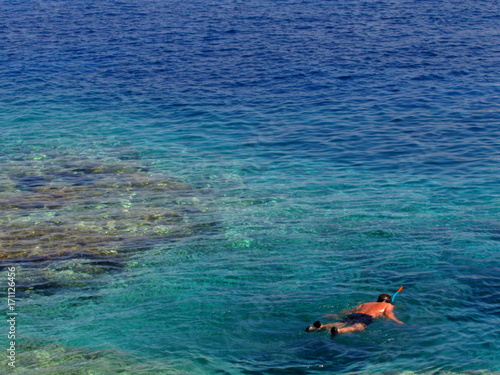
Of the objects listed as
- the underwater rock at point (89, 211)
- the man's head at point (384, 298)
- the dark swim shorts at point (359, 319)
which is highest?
the man's head at point (384, 298)

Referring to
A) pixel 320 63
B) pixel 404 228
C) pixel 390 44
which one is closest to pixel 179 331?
pixel 404 228

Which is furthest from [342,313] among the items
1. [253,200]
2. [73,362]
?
[253,200]

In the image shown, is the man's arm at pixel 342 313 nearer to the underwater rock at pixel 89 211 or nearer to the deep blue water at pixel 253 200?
the deep blue water at pixel 253 200

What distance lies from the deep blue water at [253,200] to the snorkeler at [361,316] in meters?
0.24

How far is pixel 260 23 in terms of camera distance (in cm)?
4684

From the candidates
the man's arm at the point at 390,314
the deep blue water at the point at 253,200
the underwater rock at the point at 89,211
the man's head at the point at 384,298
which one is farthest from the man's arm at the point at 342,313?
the underwater rock at the point at 89,211

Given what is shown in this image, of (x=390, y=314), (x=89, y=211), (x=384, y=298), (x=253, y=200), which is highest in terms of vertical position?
(x=384, y=298)

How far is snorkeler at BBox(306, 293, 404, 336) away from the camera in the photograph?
11420 millimetres

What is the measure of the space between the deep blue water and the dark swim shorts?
0.27m

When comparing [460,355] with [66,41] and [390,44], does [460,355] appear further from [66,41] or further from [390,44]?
[66,41]

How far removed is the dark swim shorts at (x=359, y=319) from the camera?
11.7 metres

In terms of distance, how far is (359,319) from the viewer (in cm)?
1171

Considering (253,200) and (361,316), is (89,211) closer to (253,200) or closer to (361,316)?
(253,200)

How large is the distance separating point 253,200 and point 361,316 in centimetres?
791
